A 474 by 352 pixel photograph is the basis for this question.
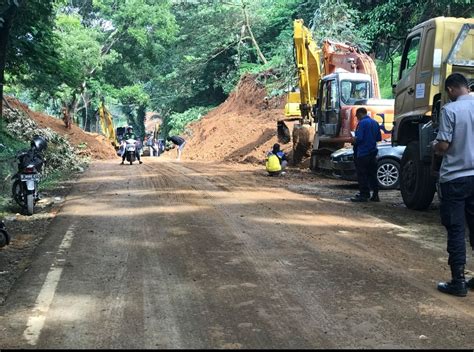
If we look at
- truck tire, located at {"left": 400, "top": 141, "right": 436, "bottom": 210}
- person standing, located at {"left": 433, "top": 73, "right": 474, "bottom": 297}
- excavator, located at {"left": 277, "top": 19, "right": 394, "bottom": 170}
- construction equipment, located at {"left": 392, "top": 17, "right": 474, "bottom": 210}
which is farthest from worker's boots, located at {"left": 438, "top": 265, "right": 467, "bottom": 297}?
excavator, located at {"left": 277, "top": 19, "right": 394, "bottom": 170}

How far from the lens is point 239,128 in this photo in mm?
31375

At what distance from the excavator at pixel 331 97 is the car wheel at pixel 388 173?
8.23 ft

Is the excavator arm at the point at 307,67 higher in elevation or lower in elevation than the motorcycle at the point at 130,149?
higher

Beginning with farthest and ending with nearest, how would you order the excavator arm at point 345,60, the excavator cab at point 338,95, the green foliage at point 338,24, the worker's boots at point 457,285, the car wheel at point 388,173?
the green foliage at point 338,24, the excavator arm at point 345,60, the excavator cab at point 338,95, the car wheel at point 388,173, the worker's boots at point 457,285

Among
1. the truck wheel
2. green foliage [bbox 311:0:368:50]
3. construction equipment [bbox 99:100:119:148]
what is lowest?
the truck wheel

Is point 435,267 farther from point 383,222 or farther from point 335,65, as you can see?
point 335,65

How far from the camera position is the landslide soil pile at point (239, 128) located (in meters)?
27.2

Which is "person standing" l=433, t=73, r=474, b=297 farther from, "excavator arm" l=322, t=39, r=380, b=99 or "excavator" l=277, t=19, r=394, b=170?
"excavator arm" l=322, t=39, r=380, b=99

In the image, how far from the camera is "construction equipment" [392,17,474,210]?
30.0 ft

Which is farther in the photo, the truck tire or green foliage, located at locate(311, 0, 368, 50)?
green foliage, located at locate(311, 0, 368, 50)

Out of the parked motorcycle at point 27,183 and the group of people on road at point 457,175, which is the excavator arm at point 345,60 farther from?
the group of people on road at point 457,175

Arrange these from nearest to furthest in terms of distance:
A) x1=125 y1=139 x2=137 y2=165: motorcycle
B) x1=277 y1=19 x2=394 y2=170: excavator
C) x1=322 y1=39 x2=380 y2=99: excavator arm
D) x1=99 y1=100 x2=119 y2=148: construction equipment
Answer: x1=277 y1=19 x2=394 y2=170: excavator
x1=322 y1=39 x2=380 y2=99: excavator arm
x1=125 y1=139 x2=137 y2=165: motorcycle
x1=99 y1=100 x2=119 y2=148: construction equipment

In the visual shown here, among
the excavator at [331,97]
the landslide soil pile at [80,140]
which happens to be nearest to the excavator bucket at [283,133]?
the excavator at [331,97]

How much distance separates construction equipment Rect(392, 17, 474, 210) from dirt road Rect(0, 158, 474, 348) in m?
0.80
